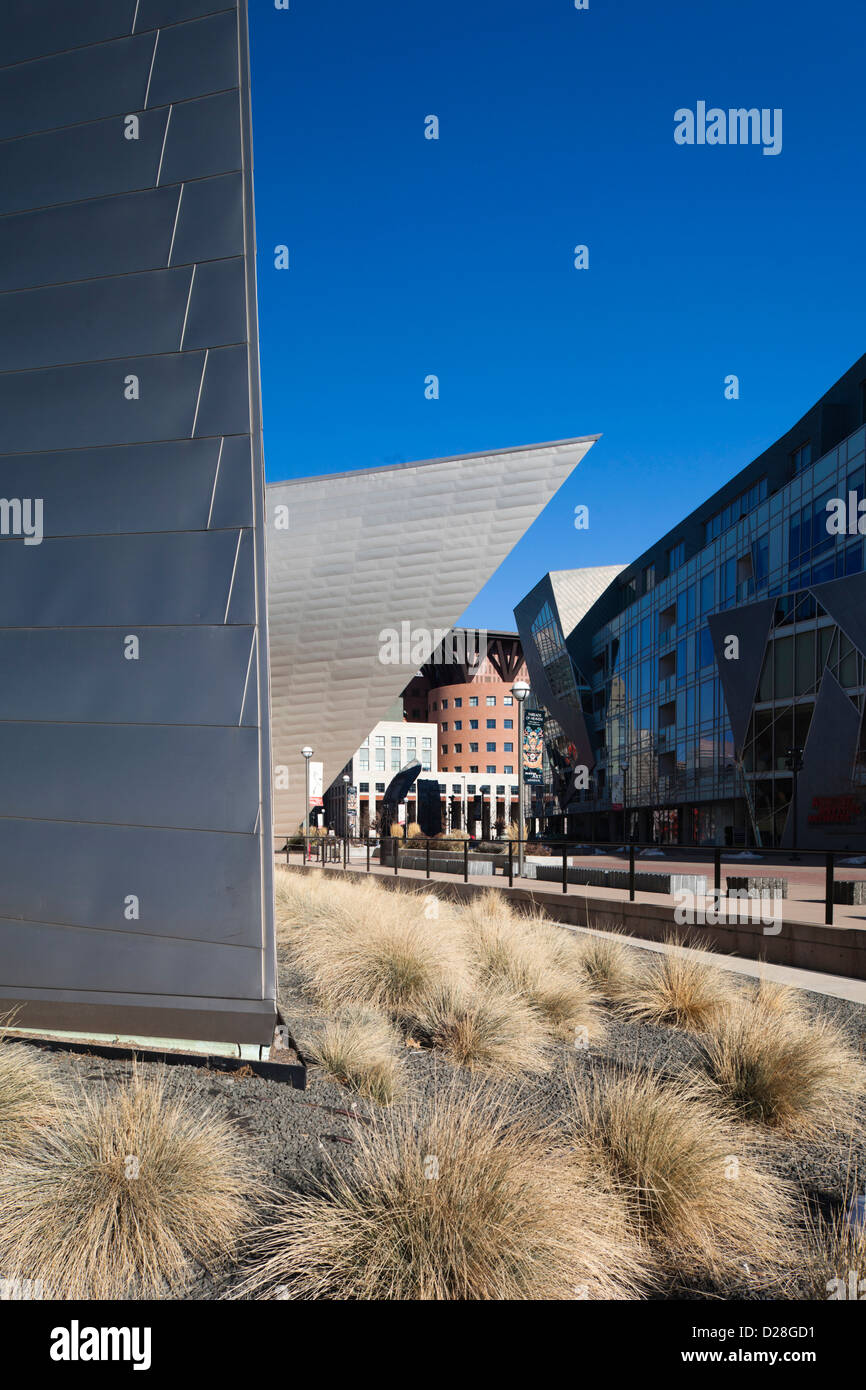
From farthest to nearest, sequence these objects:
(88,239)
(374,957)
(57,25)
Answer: (374,957)
(57,25)
(88,239)

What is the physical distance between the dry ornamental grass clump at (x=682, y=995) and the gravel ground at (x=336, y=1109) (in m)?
0.53

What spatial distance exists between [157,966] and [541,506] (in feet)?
44.4

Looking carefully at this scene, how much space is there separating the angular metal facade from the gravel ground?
12.5m

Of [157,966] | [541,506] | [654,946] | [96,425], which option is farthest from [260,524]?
[541,506]

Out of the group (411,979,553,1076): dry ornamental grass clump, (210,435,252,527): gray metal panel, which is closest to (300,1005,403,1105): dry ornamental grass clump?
(411,979,553,1076): dry ornamental grass clump

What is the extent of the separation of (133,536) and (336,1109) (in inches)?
150

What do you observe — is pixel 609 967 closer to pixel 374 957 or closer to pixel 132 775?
pixel 374 957

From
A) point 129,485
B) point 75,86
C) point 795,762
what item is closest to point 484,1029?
point 129,485

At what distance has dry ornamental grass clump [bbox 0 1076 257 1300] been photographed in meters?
3.28

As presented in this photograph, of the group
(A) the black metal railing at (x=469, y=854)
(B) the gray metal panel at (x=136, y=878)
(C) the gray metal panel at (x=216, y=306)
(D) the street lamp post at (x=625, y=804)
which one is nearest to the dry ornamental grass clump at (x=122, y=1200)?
(B) the gray metal panel at (x=136, y=878)

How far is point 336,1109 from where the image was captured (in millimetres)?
5168

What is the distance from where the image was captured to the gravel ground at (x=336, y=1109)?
4.28 meters

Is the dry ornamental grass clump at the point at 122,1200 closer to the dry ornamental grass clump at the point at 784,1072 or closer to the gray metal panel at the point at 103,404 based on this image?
the dry ornamental grass clump at the point at 784,1072

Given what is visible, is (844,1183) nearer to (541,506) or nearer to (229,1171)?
(229,1171)
